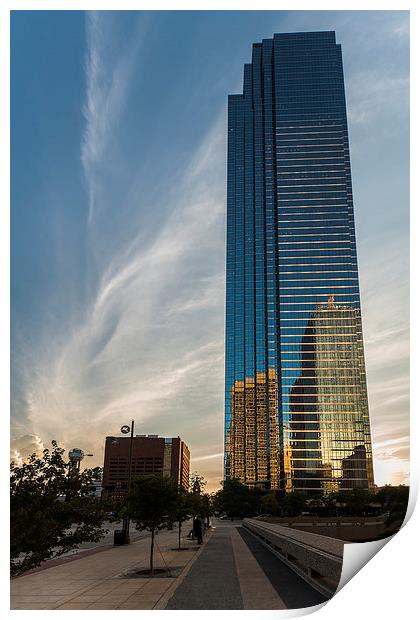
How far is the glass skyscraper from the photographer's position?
152 meters

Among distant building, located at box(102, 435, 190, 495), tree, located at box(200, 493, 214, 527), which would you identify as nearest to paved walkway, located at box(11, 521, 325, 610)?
tree, located at box(200, 493, 214, 527)

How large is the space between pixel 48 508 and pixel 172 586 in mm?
6781

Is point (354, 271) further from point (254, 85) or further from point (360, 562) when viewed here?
point (360, 562)

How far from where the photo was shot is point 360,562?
13289 mm

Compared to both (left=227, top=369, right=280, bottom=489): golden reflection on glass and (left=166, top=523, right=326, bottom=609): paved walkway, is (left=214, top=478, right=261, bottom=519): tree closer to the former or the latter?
(left=227, top=369, right=280, bottom=489): golden reflection on glass

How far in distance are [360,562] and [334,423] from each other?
14533 centimetres

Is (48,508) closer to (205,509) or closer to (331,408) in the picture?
(205,509)

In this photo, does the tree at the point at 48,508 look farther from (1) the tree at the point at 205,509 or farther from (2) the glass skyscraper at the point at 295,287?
(2) the glass skyscraper at the point at 295,287

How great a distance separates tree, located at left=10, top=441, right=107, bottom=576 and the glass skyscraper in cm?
14727

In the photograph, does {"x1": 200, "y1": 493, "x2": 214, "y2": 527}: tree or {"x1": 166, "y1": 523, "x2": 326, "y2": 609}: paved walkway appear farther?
{"x1": 200, "y1": 493, "x2": 214, "y2": 527}: tree

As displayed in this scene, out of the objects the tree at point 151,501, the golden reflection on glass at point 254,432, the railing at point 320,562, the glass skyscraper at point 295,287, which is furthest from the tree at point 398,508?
the golden reflection on glass at point 254,432

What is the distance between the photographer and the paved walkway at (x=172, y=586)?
12367 millimetres

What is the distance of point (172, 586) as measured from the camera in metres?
14.4
